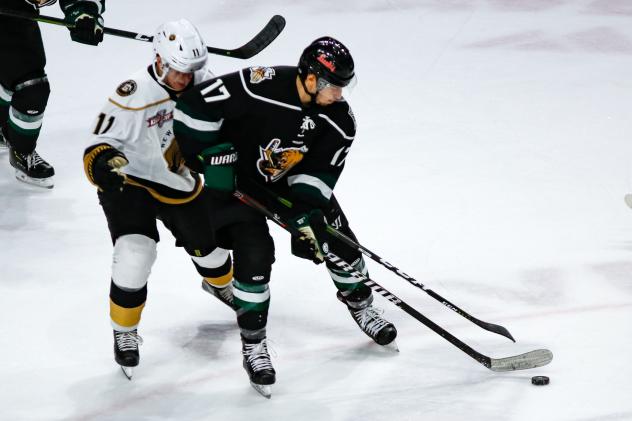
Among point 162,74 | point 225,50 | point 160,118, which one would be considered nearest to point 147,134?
point 160,118

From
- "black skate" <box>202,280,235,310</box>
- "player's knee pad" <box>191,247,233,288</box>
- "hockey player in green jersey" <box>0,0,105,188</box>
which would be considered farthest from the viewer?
"hockey player in green jersey" <box>0,0,105,188</box>

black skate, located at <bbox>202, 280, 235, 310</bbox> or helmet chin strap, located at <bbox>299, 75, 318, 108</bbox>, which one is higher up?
helmet chin strap, located at <bbox>299, 75, 318, 108</bbox>

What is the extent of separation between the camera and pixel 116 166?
324cm

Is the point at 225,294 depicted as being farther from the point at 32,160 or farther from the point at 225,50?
the point at 32,160

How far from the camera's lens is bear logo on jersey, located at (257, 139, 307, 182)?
3336 millimetres

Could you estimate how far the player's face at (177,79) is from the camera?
337cm

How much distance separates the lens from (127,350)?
3406mm

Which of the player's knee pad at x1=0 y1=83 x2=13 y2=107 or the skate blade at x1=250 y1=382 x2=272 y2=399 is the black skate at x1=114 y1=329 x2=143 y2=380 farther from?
the player's knee pad at x1=0 y1=83 x2=13 y2=107

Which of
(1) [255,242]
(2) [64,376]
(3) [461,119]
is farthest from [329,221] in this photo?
(3) [461,119]

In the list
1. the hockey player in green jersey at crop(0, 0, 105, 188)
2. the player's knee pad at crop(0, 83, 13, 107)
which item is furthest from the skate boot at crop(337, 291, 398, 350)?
the player's knee pad at crop(0, 83, 13, 107)

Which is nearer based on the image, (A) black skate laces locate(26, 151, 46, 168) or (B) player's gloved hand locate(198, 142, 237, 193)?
(B) player's gloved hand locate(198, 142, 237, 193)

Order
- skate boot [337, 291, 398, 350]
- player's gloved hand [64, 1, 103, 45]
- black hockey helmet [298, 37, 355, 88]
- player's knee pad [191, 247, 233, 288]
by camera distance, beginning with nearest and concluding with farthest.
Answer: black hockey helmet [298, 37, 355, 88] < skate boot [337, 291, 398, 350] < player's knee pad [191, 247, 233, 288] < player's gloved hand [64, 1, 103, 45]

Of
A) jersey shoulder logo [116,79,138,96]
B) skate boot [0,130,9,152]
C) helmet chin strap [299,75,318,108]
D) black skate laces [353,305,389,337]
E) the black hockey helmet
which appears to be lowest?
skate boot [0,130,9,152]

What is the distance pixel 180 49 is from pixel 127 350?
3.14 feet
